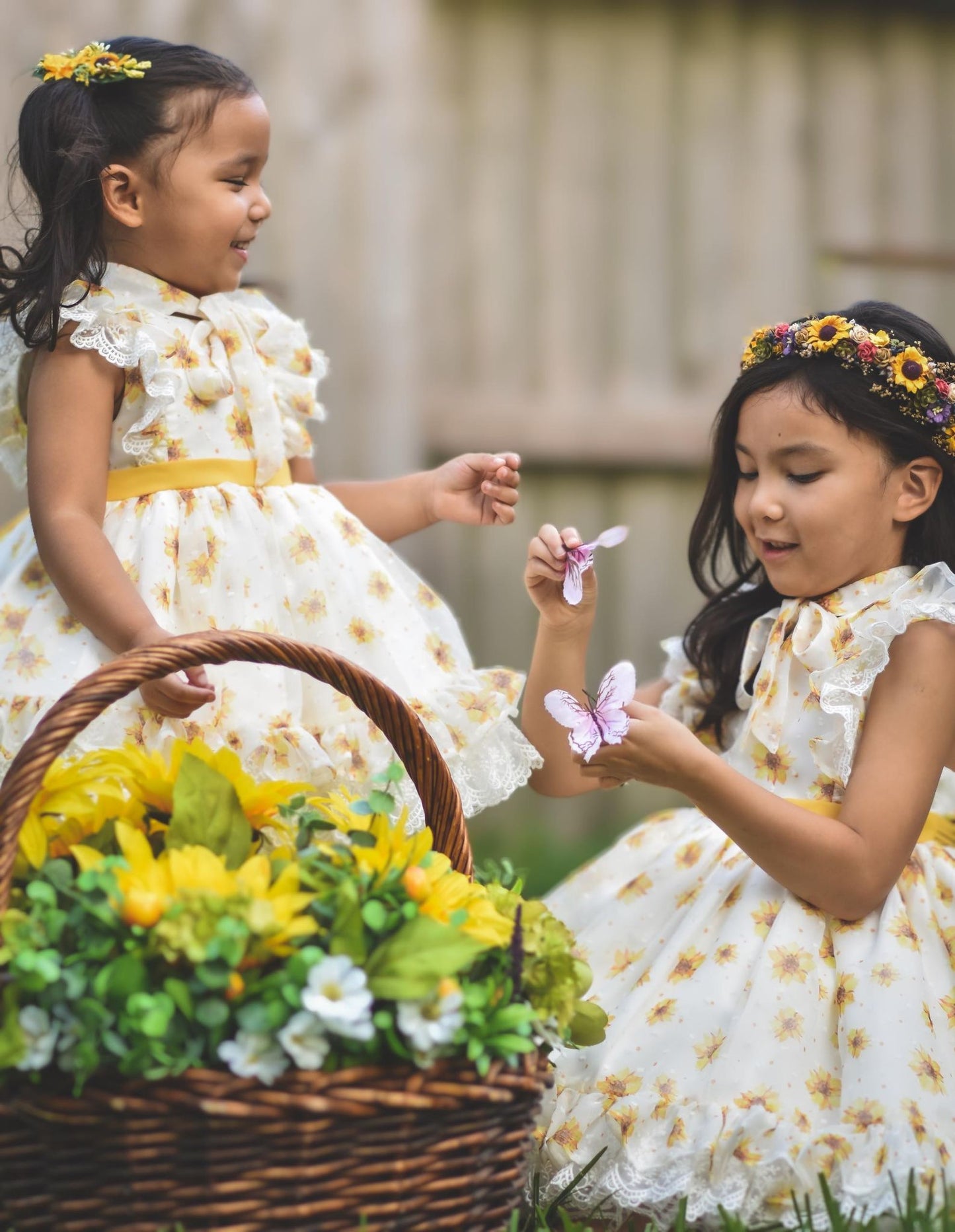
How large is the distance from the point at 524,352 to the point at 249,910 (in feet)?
8.47

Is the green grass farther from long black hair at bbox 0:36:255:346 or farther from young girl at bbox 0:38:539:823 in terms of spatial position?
long black hair at bbox 0:36:255:346

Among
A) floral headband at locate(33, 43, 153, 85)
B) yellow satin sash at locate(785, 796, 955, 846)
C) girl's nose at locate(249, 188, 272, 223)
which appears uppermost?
floral headband at locate(33, 43, 153, 85)

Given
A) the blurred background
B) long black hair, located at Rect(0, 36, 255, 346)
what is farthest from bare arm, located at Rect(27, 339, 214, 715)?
the blurred background

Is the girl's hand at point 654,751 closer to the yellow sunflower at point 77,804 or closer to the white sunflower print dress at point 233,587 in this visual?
the white sunflower print dress at point 233,587

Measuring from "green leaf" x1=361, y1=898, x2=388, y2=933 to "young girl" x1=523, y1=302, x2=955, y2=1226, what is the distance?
473 millimetres

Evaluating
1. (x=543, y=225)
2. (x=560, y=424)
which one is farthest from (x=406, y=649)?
(x=543, y=225)

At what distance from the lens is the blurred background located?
11.1 ft

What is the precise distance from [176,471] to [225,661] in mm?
Result: 598

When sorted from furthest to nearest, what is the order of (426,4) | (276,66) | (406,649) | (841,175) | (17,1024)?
(841,175)
(426,4)
(276,66)
(406,649)
(17,1024)

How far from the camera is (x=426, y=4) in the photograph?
3510 mm

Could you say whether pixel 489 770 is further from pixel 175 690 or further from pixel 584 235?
pixel 584 235

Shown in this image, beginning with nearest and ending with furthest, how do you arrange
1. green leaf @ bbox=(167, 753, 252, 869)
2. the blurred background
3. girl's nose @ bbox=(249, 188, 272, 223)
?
green leaf @ bbox=(167, 753, 252, 869), girl's nose @ bbox=(249, 188, 272, 223), the blurred background

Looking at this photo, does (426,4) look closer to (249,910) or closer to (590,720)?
(590,720)

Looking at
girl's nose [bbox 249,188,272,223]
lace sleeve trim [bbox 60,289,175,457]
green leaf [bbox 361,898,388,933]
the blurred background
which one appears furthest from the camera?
the blurred background
